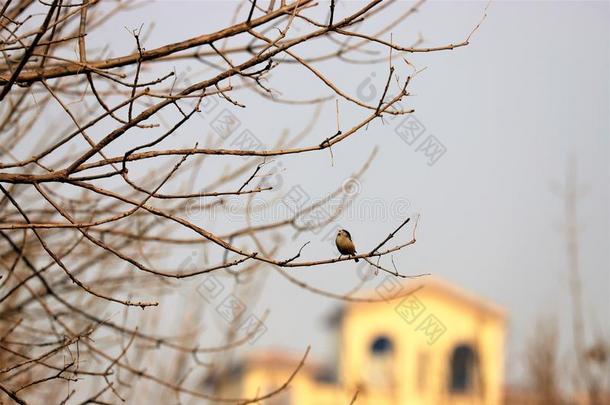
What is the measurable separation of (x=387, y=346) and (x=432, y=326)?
76.2 feet

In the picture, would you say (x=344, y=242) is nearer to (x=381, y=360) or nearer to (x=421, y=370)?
(x=421, y=370)

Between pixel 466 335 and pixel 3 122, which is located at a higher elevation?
pixel 466 335

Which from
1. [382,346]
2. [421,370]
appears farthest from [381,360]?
[421,370]

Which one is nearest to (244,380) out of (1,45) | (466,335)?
(466,335)

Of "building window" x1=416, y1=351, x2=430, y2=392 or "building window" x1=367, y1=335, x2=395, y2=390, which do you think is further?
"building window" x1=367, y1=335, x2=395, y2=390

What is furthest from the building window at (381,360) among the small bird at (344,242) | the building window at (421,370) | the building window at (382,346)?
the small bird at (344,242)

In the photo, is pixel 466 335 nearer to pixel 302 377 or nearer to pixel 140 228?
pixel 302 377

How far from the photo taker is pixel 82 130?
280 centimetres

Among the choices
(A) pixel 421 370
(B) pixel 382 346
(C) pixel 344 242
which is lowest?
(C) pixel 344 242

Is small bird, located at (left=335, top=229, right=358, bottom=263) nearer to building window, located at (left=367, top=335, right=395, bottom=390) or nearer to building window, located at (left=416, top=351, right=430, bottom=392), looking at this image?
building window, located at (left=367, top=335, right=395, bottom=390)

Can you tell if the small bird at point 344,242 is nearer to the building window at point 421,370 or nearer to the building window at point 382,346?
the building window at point 421,370

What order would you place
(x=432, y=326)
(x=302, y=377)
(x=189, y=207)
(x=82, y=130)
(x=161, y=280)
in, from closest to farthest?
1. (x=82, y=130)
2. (x=189, y=207)
3. (x=161, y=280)
4. (x=432, y=326)
5. (x=302, y=377)

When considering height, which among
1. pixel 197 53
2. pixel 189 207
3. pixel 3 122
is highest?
pixel 3 122

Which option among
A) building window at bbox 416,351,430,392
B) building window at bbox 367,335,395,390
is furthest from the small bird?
building window at bbox 416,351,430,392
